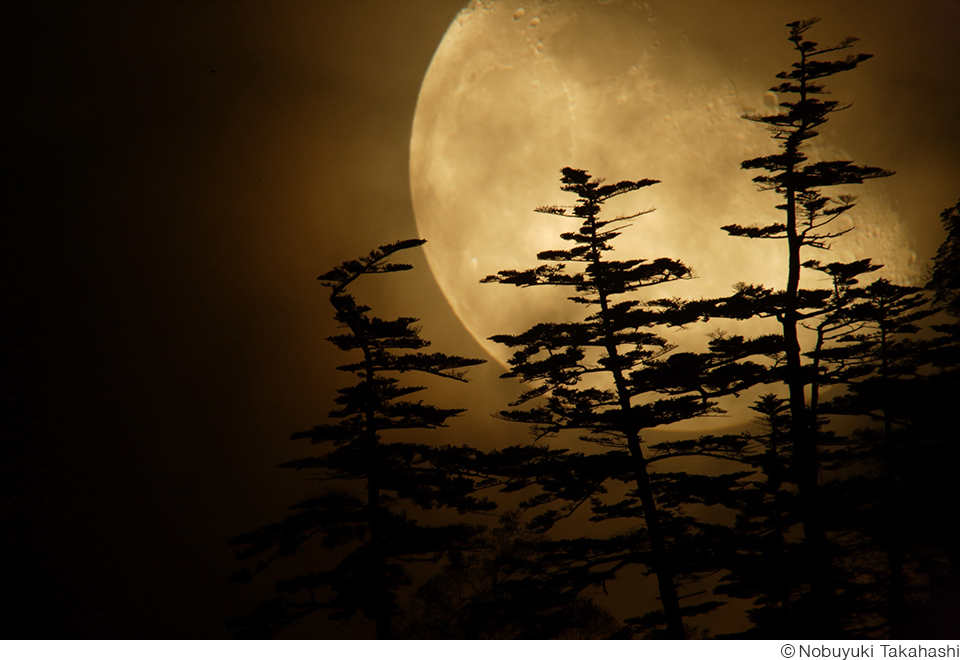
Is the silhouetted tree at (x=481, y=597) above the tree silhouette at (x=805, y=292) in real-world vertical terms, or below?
below

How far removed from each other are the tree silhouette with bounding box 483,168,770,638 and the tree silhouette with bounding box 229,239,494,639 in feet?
4.41

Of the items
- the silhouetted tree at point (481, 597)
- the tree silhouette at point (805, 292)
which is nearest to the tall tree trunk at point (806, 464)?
the tree silhouette at point (805, 292)

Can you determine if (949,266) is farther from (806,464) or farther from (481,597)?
(481,597)

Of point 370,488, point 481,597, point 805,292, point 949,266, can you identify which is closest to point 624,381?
point 805,292

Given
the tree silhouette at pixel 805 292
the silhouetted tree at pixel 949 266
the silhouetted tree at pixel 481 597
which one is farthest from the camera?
the silhouetted tree at pixel 481 597

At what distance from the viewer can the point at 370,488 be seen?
6777 mm

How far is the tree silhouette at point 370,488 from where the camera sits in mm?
6570

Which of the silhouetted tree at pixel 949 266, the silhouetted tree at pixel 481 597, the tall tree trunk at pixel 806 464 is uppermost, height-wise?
the silhouetted tree at pixel 949 266

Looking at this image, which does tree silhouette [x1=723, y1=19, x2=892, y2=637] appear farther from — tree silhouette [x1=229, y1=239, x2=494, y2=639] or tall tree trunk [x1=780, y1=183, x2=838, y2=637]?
tree silhouette [x1=229, y1=239, x2=494, y2=639]

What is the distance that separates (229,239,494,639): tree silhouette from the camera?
259 inches

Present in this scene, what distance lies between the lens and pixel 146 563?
32.3ft

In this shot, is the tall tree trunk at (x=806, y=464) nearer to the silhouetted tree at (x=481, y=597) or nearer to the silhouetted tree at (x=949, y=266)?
the silhouetted tree at (x=481, y=597)

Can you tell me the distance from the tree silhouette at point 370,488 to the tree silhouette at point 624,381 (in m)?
1.35

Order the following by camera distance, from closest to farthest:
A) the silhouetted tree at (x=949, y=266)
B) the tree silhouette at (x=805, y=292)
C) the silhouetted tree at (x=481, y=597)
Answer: the tree silhouette at (x=805, y=292), the silhouetted tree at (x=949, y=266), the silhouetted tree at (x=481, y=597)
